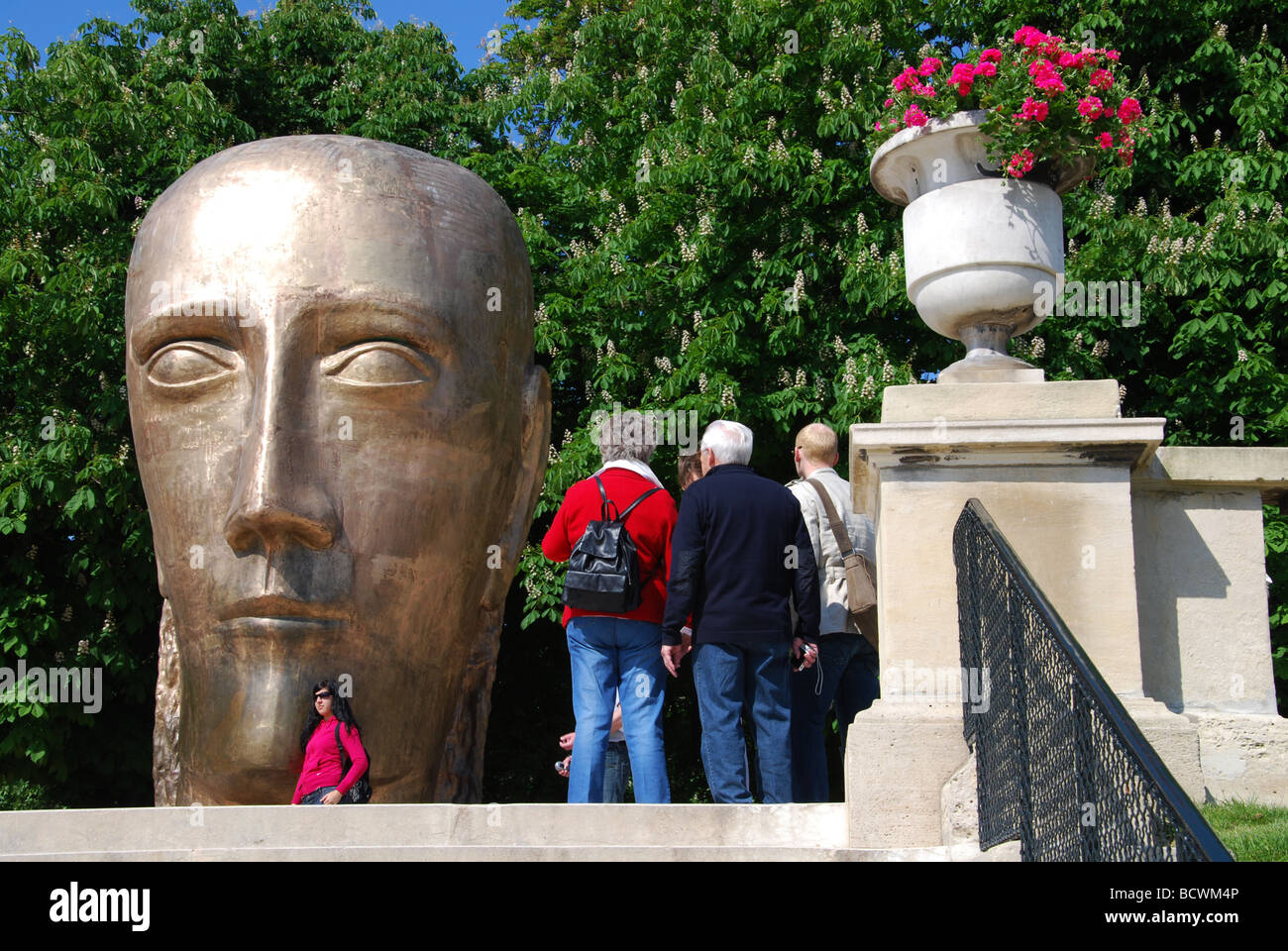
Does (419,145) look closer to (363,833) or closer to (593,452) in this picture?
(593,452)

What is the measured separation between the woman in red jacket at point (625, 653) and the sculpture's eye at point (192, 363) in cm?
148

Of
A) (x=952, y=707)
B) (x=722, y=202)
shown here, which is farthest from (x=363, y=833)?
(x=722, y=202)

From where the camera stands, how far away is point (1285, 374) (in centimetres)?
1041

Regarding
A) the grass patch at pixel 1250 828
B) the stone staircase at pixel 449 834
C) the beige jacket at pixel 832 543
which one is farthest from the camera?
the beige jacket at pixel 832 543

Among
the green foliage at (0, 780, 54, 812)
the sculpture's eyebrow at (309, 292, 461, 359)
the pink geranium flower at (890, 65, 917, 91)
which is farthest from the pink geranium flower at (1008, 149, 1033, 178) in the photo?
the green foliage at (0, 780, 54, 812)

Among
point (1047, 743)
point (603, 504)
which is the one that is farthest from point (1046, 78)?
point (1047, 743)

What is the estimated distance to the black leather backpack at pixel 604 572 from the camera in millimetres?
5195

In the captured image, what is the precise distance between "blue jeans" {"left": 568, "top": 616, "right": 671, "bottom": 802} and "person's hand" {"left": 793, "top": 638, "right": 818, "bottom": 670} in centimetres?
54

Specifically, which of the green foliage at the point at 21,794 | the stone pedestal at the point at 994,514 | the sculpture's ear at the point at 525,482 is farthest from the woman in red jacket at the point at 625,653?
the green foliage at the point at 21,794

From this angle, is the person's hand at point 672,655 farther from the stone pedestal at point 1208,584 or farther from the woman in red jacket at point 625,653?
the stone pedestal at point 1208,584

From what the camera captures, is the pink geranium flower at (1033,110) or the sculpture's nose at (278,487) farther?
the sculpture's nose at (278,487)

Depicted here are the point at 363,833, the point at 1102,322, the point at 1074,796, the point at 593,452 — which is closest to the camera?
the point at 1074,796

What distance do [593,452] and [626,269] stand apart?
176 centimetres

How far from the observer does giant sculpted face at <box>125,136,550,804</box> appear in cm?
510
